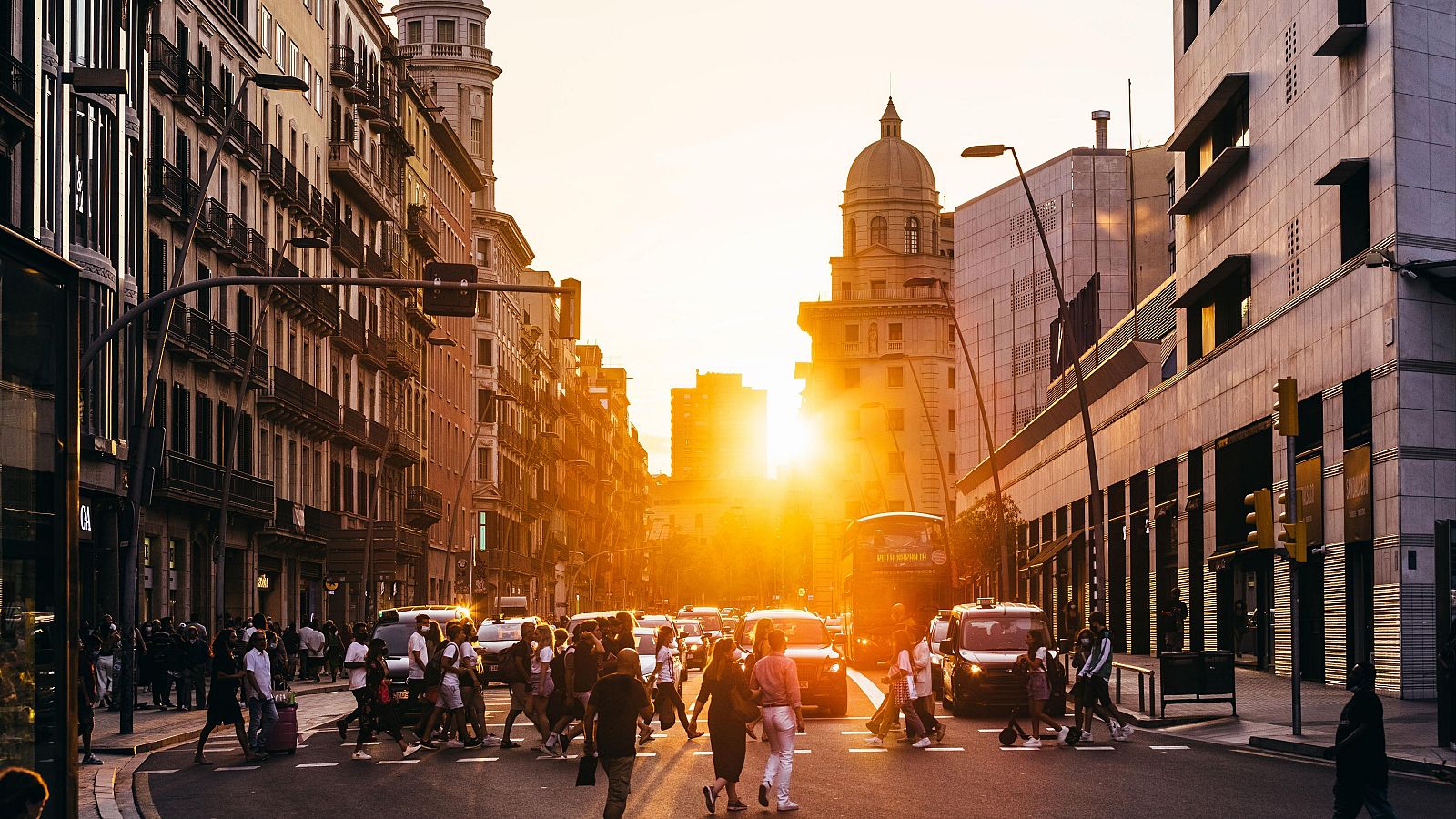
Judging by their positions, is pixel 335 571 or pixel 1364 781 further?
pixel 335 571

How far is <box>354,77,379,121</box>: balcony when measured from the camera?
70000 millimetres

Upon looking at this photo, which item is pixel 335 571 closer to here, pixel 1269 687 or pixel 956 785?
pixel 1269 687

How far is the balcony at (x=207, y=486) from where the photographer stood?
45906 millimetres

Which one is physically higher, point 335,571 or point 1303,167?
point 1303,167

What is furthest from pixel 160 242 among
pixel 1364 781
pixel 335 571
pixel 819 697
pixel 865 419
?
pixel 865 419

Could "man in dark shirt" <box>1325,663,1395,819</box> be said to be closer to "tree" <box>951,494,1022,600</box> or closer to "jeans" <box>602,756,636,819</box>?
"jeans" <box>602,756,636,819</box>

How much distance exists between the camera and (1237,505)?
146 ft

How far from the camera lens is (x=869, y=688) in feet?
136

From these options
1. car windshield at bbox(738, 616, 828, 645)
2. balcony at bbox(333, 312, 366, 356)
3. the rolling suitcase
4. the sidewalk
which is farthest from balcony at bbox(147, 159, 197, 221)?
the sidewalk

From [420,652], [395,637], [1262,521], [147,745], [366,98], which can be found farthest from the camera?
[366,98]

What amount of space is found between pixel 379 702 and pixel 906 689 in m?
7.28

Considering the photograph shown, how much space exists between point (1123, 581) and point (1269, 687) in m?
22.3

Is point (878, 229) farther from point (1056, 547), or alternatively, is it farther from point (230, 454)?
point (230, 454)

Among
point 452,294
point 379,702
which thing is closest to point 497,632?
point 379,702
